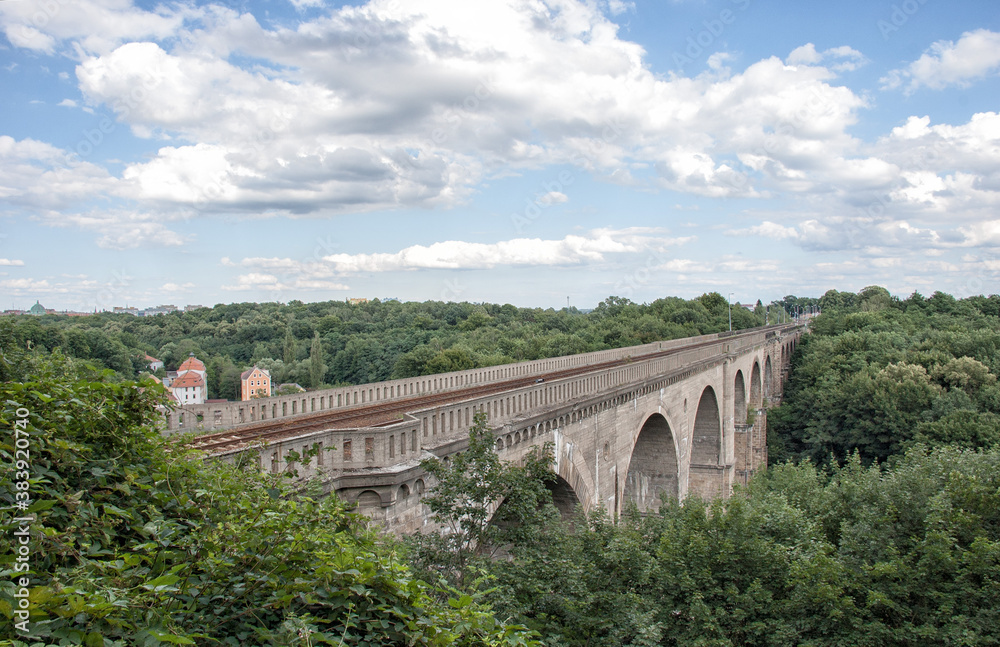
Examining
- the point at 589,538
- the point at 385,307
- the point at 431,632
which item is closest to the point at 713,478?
the point at 589,538

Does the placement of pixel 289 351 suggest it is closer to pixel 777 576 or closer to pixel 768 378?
pixel 768 378

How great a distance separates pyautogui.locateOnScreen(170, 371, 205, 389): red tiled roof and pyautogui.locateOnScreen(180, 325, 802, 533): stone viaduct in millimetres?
34044

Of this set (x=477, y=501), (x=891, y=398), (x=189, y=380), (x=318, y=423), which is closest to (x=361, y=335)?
(x=189, y=380)

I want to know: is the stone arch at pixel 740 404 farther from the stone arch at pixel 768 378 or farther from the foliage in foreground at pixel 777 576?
the foliage in foreground at pixel 777 576

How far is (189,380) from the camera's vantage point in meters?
56.2

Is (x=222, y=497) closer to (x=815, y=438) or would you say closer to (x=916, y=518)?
(x=916, y=518)

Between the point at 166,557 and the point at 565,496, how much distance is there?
15.0 metres

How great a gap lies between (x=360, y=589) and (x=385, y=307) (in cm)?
14635

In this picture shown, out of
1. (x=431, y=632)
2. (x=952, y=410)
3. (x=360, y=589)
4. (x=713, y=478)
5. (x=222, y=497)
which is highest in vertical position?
(x=222, y=497)

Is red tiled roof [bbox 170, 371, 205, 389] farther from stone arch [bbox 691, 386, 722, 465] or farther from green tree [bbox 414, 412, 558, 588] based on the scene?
green tree [bbox 414, 412, 558, 588]

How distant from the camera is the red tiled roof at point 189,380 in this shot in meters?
51.5

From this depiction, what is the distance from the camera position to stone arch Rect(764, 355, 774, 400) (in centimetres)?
6944

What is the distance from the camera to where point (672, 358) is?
32094 millimetres

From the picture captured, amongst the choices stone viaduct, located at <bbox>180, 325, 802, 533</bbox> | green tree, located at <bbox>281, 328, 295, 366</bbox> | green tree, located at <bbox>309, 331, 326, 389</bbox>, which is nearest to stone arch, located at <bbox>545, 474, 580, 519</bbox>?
stone viaduct, located at <bbox>180, 325, 802, 533</bbox>
